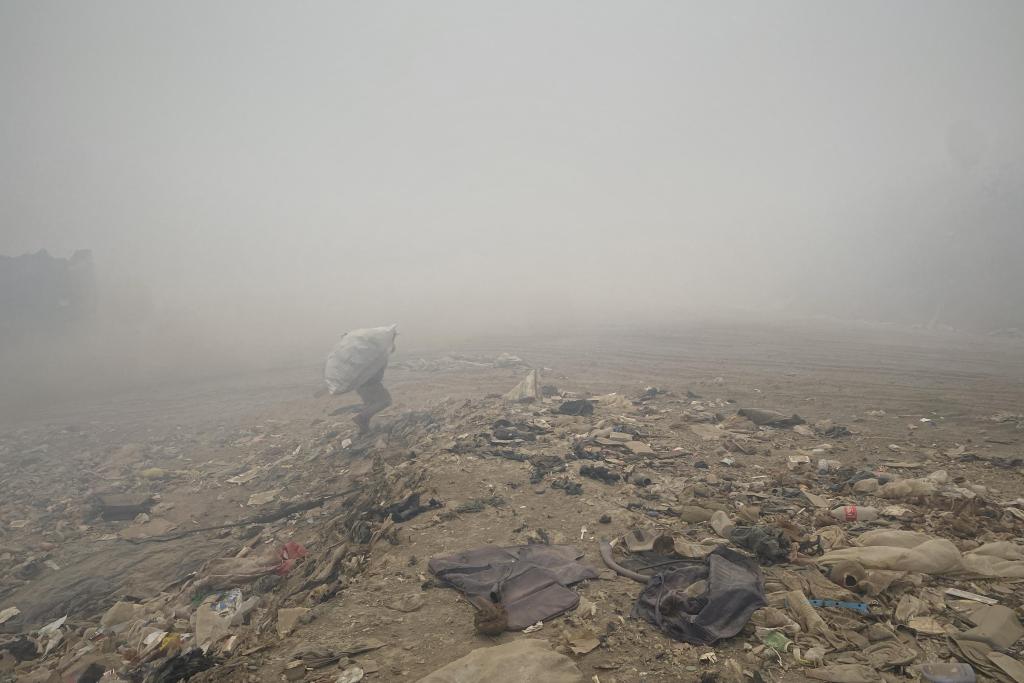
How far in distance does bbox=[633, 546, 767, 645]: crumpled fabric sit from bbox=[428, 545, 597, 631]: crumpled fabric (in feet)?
1.78

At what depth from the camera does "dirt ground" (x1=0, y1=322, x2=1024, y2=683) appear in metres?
3.05

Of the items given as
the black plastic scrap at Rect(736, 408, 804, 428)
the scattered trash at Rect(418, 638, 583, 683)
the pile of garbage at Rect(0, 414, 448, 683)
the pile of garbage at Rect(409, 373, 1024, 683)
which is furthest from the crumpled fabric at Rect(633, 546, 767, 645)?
the black plastic scrap at Rect(736, 408, 804, 428)

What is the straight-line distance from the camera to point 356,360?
28.4 ft

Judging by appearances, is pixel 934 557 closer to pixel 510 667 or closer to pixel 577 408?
pixel 510 667

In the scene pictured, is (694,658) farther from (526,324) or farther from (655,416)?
(526,324)

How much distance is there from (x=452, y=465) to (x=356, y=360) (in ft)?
12.0

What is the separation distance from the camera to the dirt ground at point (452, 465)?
10.0 feet

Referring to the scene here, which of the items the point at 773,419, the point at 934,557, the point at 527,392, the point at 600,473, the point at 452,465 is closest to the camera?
the point at 934,557

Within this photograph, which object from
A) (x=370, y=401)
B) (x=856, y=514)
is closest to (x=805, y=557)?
(x=856, y=514)

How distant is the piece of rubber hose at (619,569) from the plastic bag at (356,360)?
622 centimetres

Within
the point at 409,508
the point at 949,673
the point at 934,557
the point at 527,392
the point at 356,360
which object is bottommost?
the point at 409,508

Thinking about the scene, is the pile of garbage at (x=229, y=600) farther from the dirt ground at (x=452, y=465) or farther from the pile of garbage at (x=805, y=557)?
the pile of garbage at (x=805, y=557)

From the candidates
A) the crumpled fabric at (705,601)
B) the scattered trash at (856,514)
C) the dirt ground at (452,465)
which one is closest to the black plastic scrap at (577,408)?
the dirt ground at (452,465)

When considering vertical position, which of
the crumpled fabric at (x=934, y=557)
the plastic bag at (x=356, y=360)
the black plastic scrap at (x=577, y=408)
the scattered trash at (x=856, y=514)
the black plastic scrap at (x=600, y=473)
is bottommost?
the black plastic scrap at (x=600, y=473)
